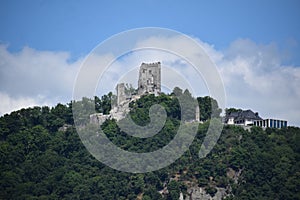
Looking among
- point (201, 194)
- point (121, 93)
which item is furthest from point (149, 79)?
point (201, 194)

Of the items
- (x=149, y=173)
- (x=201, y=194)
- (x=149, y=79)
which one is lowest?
(x=201, y=194)

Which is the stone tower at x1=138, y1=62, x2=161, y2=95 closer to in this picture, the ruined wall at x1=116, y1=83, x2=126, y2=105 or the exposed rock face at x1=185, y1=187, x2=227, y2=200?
the ruined wall at x1=116, y1=83, x2=126, y2=105

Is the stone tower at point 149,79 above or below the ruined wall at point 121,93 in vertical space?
above

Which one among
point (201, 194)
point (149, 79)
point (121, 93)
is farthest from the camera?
point (149, 79)

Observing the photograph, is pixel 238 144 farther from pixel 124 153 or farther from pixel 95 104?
pixel 95 104

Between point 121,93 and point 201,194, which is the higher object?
point 121,93

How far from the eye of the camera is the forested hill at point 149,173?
8919cm

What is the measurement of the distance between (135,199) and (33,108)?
1742 cm

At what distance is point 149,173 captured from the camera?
Answer: 91.2 m

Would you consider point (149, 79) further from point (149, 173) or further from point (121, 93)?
point (149, 173)

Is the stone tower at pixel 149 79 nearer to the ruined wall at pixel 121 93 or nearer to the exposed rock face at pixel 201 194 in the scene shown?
the ruined wall at pixel 121 93

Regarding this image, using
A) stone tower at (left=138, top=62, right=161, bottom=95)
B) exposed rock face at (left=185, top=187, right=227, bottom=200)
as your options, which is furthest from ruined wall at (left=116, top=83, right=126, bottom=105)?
exposed rock face at (left=185, top=187, right=227, bottom=200)

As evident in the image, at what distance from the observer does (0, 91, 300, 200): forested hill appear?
89188mm

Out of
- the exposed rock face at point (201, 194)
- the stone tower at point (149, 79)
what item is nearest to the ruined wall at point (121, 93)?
the stone tower at point (149, 79)
